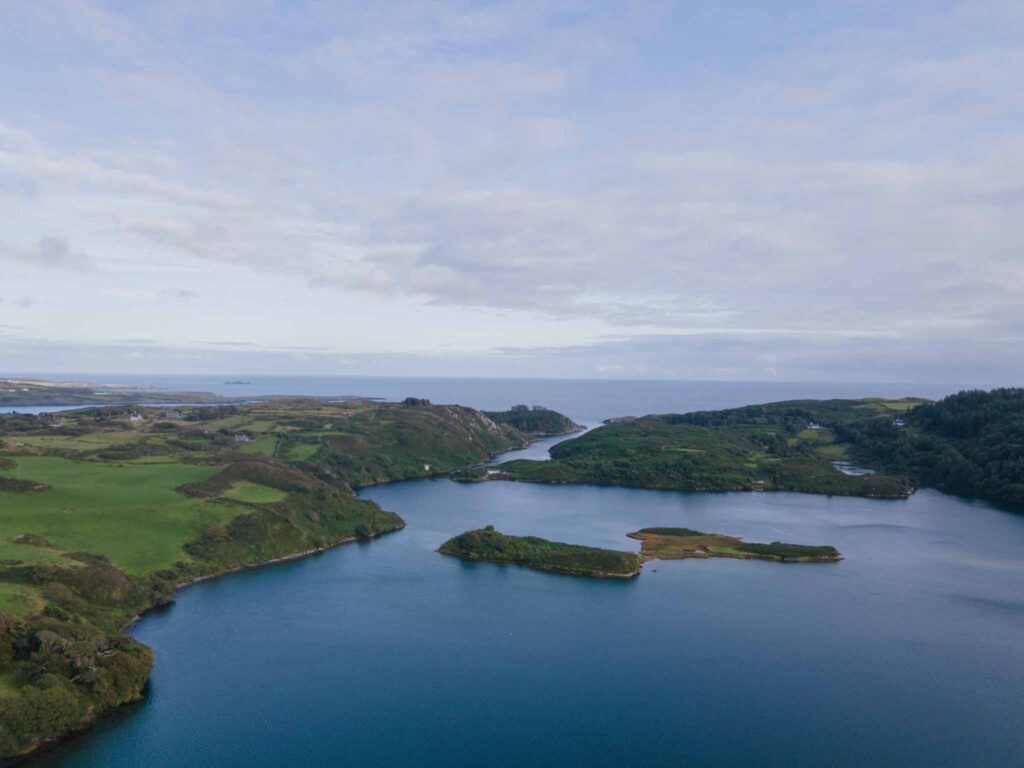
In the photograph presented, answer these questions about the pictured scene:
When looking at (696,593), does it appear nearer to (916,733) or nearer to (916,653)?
(916,653)

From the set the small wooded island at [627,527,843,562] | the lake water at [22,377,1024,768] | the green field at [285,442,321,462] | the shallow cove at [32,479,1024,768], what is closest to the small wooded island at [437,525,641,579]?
the shallow cove at [32,479,1024,768]

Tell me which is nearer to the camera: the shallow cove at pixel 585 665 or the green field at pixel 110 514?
the shallow cove at pixel 585 665

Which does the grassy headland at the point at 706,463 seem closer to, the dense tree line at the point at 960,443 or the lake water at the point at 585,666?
the dense tree line at the point at 960,443

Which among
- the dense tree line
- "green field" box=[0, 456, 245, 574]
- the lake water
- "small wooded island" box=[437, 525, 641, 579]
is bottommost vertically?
the lake water

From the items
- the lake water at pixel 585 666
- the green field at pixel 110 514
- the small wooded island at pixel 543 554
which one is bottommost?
the lake water at pixel 585 666

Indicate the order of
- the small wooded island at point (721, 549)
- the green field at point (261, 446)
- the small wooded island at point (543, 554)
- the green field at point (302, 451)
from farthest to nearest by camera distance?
the green field at point (261, 446)
the green field at point (302, 451)
the small wooded island at point (721, 549)
the small wooded island at point (543, 554)

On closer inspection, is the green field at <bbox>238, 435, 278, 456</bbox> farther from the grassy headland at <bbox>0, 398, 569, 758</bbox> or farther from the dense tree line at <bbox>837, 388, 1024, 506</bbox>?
the dense tree line at <bbox>837, 388, 1024, 506</bbox>

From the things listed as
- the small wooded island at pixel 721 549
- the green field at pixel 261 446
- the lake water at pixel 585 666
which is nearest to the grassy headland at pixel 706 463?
the small wooded island at pixel 721 549
